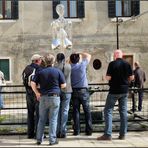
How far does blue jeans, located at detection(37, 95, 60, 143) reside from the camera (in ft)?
34.0

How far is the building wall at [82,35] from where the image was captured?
25.4 m

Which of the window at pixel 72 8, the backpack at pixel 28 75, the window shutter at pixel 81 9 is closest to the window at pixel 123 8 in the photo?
the window shutter at pixel 81 9

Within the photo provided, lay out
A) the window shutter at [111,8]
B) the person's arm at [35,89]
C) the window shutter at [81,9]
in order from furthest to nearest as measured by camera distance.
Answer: the window shutter at [111,8] → the window shutter at [81,9] → the person's arm at [35,89]

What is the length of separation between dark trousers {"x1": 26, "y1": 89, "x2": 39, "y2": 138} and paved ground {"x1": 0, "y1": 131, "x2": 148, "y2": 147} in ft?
0.68

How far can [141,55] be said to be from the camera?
25984 millimetres

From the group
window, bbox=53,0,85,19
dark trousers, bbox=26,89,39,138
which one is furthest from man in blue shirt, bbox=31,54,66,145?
window, bbox=53,0,85,19

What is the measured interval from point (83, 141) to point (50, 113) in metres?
0.97

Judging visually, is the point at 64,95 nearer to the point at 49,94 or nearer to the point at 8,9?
the point at 49,94

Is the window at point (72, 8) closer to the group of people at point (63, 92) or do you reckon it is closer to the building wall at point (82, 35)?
the building wall at point (82, 35)

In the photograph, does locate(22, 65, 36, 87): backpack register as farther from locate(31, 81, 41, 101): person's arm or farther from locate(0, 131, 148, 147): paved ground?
locate(0, 131, 148, 147): paved ground

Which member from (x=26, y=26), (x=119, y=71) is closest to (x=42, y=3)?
(x=26, y=26)

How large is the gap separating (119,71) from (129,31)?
1523cm

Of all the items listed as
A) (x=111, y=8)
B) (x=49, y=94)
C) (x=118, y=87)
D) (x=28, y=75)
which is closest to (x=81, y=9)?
(x=111, y=8)

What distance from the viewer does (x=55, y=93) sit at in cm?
1038
